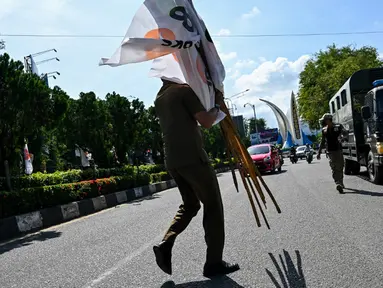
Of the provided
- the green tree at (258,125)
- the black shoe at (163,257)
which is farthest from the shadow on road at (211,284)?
the green tree at (258,125)

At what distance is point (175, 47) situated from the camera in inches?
139

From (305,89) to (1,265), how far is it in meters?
42.3

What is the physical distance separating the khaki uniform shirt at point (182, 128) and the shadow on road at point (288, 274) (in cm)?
112

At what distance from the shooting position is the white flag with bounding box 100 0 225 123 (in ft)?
11.3

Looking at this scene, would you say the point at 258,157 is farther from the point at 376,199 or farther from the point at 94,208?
the point at 376,199

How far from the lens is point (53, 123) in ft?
35.6

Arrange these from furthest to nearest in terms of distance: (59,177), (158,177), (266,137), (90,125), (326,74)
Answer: (266,137) < (326,74) < (158,177) < (90,125) < (59,177)

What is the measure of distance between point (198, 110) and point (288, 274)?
5.09ft

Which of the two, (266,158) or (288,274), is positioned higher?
(266,158)

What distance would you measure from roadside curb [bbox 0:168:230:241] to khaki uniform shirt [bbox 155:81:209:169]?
5.37 metres

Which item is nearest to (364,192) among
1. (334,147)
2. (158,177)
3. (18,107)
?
(334,147)

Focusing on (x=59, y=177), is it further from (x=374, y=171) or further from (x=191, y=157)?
(x=191, y=157)

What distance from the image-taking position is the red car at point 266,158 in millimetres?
19359

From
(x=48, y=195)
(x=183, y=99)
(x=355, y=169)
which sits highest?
(x=183, y=99)
